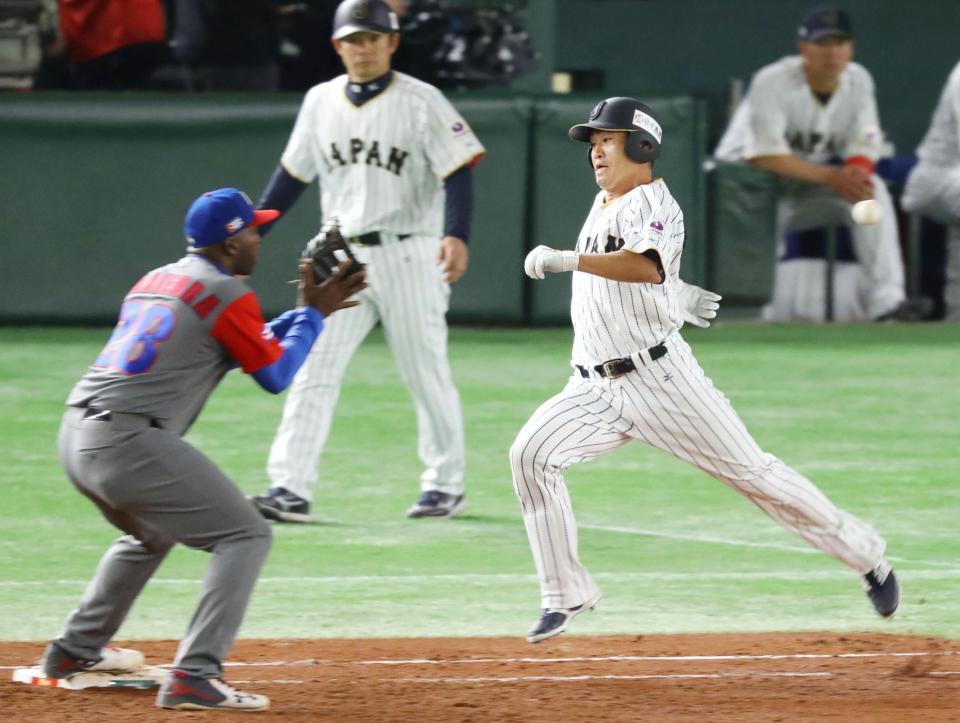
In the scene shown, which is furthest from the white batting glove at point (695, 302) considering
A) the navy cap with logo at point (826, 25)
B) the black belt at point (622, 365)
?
the navy cap with logo at point (826, 25)

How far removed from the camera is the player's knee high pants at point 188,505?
190 inches

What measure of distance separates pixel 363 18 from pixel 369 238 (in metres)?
0.89

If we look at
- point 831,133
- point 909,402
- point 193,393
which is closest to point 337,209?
Result: point 193,393

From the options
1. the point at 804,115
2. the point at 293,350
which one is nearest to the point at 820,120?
the point at 804,115

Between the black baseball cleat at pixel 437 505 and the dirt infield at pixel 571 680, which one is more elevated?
the dirt infield at pixel 571 680

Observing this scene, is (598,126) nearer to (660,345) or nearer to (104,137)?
(660,345)

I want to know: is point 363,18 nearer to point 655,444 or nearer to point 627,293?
point 627,293

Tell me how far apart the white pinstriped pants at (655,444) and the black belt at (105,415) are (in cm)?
111

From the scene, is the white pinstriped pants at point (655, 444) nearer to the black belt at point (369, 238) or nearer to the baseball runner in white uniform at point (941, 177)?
the black belt at point (369, 238)

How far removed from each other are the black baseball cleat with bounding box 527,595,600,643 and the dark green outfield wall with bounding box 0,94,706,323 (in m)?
7.80

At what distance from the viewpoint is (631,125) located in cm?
559

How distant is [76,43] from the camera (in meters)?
14.0

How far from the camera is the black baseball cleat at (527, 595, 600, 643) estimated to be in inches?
217

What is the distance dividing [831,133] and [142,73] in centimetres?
512
